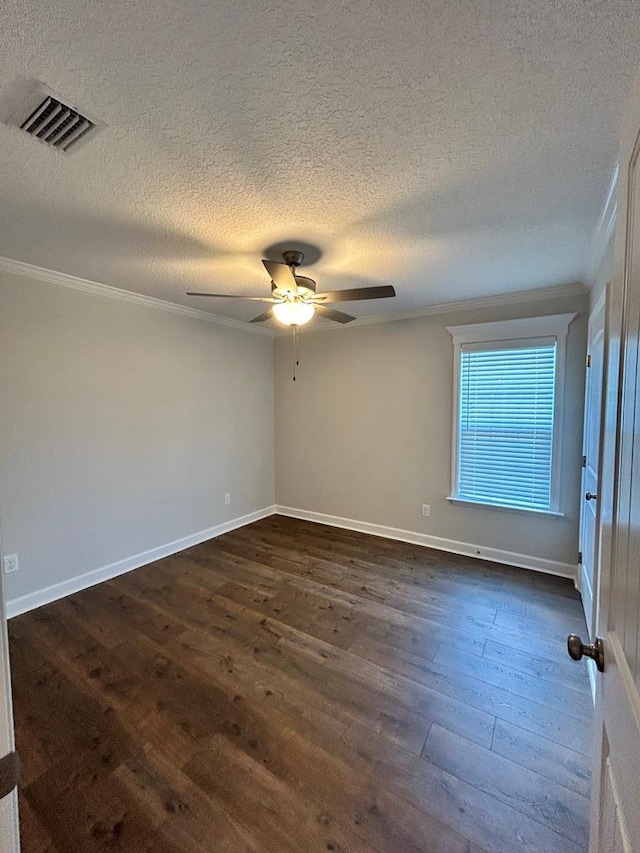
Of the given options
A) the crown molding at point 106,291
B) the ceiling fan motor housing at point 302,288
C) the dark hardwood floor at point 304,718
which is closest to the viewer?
the dark hardwood floor at point 304,718

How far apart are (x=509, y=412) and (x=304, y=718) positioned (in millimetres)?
2853

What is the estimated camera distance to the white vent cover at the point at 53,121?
1.17 meters

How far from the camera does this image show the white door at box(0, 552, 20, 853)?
0.63m

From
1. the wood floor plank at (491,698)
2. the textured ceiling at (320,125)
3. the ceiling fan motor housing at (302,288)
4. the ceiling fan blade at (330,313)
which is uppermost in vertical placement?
the textured ceiling at (320,125)

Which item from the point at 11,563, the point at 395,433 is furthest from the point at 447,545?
the point at 11,563

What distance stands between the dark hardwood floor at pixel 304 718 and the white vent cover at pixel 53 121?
8.09ft

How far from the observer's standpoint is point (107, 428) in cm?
304

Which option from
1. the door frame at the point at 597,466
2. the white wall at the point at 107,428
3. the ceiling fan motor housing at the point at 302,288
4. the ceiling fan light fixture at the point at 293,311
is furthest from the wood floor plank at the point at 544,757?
the white wall at the point at 107,428

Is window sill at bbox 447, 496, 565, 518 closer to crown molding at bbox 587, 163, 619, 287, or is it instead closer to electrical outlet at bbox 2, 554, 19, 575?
crown molding at bbox 587, 163, 619, 287

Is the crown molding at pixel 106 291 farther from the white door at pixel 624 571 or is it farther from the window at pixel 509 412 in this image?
the white door at pixel 624 571

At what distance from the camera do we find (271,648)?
219cm

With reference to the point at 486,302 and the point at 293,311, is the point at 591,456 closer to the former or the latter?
the point at 486,302

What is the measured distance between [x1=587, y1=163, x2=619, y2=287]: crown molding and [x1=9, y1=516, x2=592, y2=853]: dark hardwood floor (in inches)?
92.3

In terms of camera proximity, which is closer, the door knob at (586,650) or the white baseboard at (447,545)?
the door knob at (586,650)
